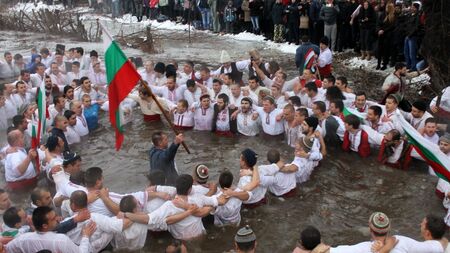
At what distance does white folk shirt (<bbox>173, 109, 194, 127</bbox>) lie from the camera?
1058cm

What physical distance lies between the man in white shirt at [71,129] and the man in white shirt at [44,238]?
456 cm

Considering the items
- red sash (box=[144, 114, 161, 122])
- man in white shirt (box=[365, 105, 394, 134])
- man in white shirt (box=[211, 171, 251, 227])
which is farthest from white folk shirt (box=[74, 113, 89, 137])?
man in white shirt (box=[365, 105, 394, 134])

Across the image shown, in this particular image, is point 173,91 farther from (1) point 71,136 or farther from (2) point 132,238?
(2) point 132,238

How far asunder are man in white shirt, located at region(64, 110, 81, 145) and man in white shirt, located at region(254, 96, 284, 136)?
3.62 m

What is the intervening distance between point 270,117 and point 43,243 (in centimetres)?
548

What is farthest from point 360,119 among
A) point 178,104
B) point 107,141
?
point 107,141

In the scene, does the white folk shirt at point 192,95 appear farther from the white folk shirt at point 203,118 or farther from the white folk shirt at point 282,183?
the white folk shirt at point 282,183

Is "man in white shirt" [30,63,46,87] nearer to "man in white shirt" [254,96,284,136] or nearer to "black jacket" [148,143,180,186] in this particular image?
"man in white shirt" [254,96,284,136]

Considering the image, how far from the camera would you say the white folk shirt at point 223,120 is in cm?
1020

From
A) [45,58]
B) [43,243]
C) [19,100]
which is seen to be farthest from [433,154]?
[45,58]

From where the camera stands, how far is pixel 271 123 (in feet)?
32.2

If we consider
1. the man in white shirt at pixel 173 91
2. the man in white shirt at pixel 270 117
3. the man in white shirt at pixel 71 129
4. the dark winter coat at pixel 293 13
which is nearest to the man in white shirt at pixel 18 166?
the man in white shirt at pixel 71 129

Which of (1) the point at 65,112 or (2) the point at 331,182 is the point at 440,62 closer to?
(2) the point at 331,182

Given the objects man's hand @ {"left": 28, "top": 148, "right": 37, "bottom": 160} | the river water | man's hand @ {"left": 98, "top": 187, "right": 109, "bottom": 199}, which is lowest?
the river water
